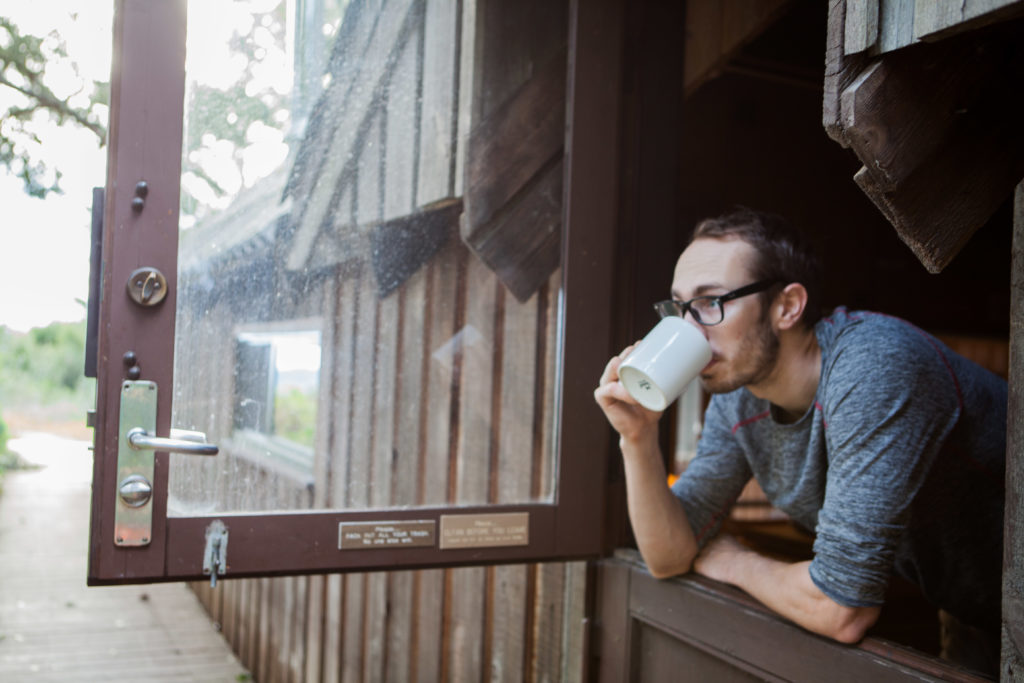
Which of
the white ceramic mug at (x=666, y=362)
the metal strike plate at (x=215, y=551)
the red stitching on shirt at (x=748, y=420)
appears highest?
the white ceramic mug at (x=666, y=362)

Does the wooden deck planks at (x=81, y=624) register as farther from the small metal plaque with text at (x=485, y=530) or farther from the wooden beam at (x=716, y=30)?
the wooden beam at (x=716, y=30)

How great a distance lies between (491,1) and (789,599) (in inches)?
53.5

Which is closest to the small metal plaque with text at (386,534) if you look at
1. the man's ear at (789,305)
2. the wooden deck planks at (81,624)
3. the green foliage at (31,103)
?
the man's ear at (789,305)

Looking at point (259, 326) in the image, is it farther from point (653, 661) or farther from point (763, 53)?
point (763, 53)

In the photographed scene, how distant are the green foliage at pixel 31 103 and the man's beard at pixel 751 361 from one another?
7.46 feet

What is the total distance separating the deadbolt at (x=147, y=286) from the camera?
4.58 ft

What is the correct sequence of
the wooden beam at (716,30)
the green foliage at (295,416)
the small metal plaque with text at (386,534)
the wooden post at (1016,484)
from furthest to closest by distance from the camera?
1. the wooden beam at (716,30)
2. the green foliage at (295,416)
3. the small metal plaque with text at (386,534)
4. the wooden post at (1016,484)

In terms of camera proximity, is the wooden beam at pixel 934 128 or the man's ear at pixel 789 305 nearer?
the wooden beam at pixel 934 128

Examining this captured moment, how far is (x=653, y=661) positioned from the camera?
1.82 m

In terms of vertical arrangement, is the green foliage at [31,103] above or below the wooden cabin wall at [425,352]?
above

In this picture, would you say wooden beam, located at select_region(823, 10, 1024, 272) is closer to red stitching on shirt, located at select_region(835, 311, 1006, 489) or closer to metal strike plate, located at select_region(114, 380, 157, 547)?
red stitching on shirt, located at select_region(835, 311, 1006, 489)

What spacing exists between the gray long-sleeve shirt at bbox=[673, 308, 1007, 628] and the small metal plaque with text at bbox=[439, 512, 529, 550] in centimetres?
36

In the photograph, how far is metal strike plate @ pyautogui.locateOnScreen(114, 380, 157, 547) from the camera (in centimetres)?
138

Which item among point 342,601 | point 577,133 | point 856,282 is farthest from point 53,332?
point 577,133
